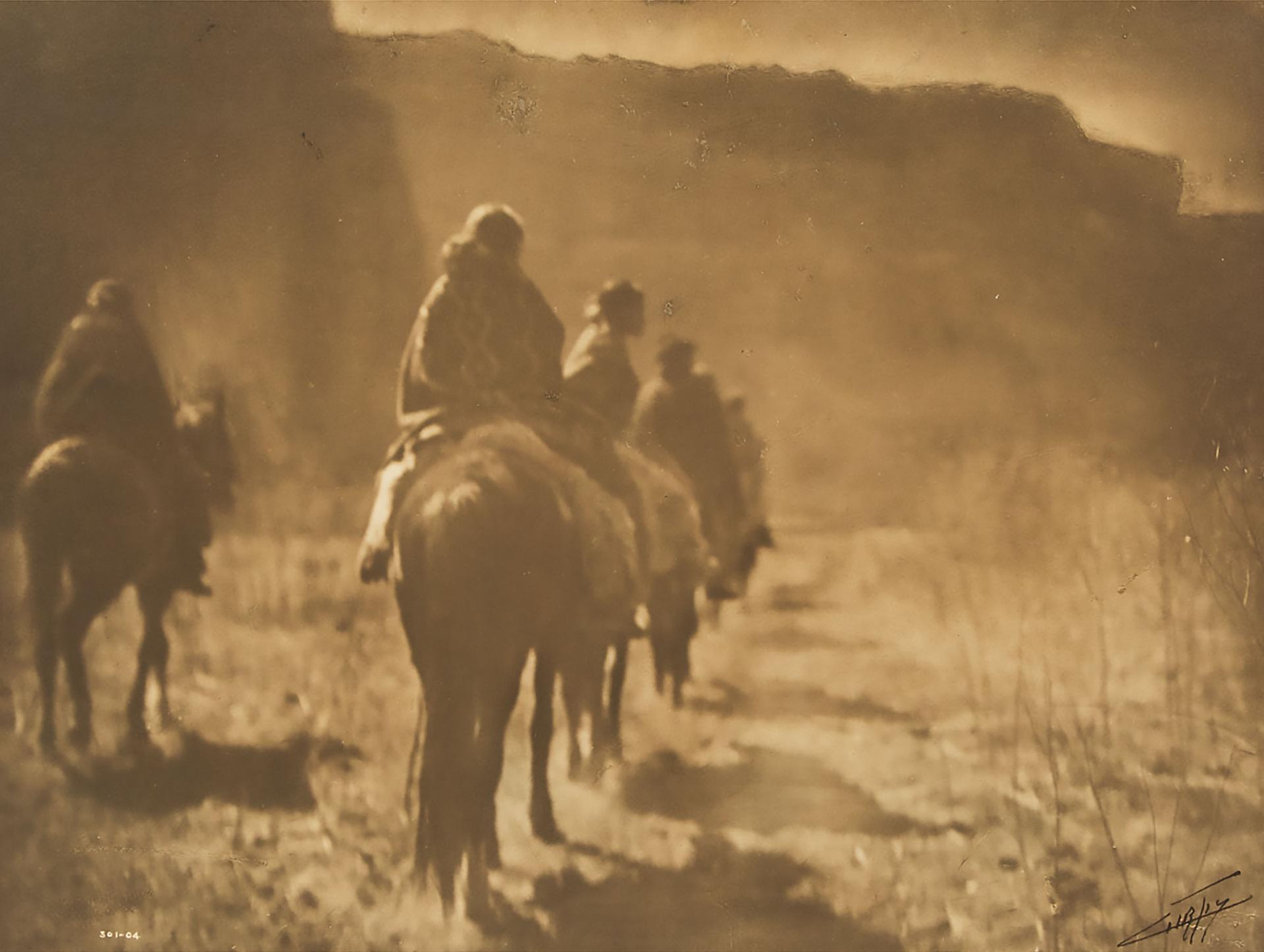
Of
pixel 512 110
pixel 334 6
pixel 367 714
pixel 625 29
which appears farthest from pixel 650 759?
pixel 334 6

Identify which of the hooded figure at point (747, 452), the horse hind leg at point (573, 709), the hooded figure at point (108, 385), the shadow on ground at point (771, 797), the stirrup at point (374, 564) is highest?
the hooded figure at point (108, 385)

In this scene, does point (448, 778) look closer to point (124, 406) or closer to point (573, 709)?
point (573, 709)

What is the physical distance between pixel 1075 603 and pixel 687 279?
112 cm

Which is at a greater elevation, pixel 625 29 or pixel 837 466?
pixel 625 29

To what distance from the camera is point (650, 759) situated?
1821 millimetres

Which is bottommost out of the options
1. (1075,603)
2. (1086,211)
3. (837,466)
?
(1075,603)

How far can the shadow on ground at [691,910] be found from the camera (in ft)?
5.98

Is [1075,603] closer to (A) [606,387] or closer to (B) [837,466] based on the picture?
(B) [837,466]

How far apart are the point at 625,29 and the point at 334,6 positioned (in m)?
0.67

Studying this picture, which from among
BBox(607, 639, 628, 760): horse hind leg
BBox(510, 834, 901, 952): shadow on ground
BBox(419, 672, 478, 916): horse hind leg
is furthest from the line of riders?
BBox(510, 834, 901, 952): shadow on ground

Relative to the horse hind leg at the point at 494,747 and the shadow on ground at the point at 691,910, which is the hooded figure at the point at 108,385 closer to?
the horse hind leg at the point at 494,747
